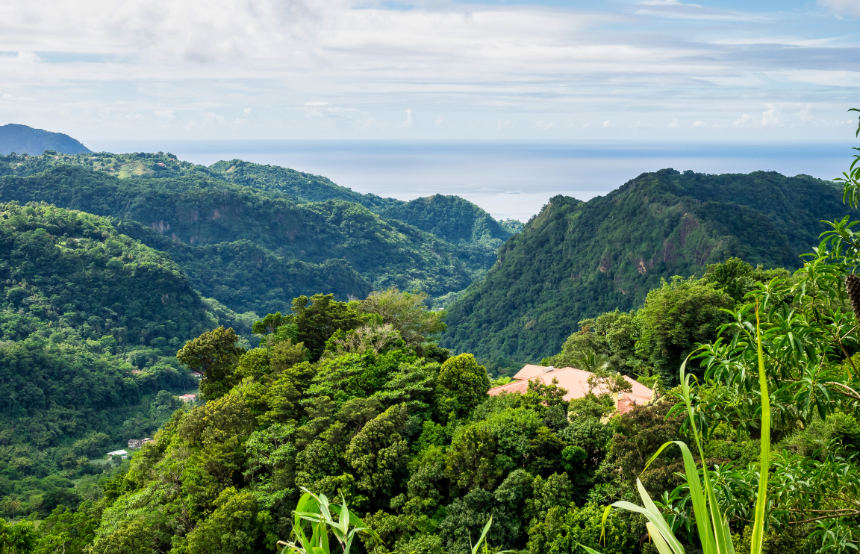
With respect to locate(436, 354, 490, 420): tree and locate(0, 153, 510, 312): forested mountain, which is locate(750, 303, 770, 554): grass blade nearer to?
locate(436, 354, 490, 420): tree

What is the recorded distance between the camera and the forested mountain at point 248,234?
118m

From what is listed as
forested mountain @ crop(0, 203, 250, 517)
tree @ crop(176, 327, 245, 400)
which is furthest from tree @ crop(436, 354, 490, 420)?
forested mountain @ crop(0, 203, 250, 517)

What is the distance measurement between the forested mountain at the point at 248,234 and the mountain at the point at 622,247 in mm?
46402

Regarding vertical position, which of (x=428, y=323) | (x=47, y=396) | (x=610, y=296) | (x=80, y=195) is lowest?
(x=47, y=396)

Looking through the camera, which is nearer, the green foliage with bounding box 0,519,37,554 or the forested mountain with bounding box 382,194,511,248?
the green foliage with bounding box 0,519,37,554

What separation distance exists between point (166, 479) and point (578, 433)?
12.2 meters

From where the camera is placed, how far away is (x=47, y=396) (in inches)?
2210

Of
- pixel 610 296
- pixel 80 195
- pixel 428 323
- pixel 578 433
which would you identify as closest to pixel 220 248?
pixel 80 195

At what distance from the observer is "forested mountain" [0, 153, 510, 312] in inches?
4658

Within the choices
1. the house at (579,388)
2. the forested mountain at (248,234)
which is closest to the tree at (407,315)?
the house at (579,388)

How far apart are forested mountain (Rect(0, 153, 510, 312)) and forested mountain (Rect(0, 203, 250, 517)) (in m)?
23.5

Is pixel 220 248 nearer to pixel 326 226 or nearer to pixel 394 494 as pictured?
pixel 326 226

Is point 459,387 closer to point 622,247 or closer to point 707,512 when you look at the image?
point 707,512

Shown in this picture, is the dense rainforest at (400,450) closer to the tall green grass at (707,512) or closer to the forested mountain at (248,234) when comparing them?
the tall green grass at (707,512)
